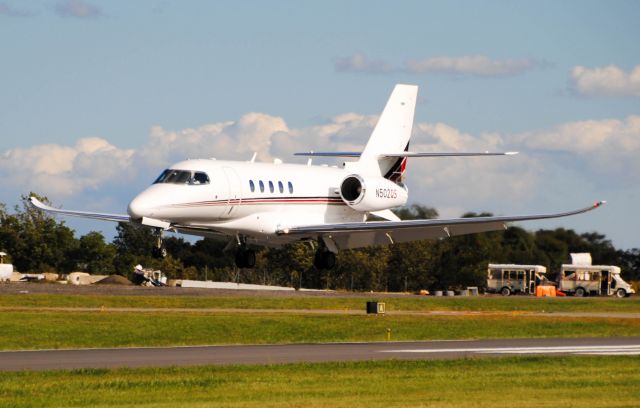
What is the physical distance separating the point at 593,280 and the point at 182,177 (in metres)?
55.7

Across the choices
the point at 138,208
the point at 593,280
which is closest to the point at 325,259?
the point at 138,208

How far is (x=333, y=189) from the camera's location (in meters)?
46.2

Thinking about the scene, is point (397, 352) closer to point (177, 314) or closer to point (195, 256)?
point (177, 314)

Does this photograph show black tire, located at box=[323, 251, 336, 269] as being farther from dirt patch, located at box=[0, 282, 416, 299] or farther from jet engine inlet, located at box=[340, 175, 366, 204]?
dirt patch, located at box=[0, 282, 416, 299]

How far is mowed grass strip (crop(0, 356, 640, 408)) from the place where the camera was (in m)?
22.8

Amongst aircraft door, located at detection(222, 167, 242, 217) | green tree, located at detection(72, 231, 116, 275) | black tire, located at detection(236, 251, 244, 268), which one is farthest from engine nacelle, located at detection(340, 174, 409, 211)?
green tree, located at detection(72, 231, 116, 275)

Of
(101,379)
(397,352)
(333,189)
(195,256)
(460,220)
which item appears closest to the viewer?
(101,379)

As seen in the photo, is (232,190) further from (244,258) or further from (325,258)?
(325,258)

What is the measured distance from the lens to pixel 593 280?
89938 millimetres

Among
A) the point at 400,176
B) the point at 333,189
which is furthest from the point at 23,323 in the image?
the point at 400,176

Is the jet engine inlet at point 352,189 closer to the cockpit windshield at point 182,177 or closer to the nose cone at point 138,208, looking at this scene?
the cockpit windshield at point 182,177

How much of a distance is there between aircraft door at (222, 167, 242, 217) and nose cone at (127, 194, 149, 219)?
3.59 metres

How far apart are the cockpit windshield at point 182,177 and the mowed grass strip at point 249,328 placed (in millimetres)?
5669

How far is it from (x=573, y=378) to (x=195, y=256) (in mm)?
86258
